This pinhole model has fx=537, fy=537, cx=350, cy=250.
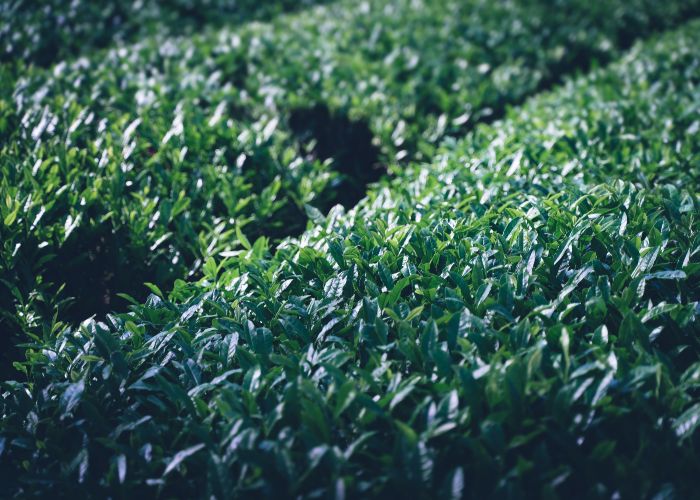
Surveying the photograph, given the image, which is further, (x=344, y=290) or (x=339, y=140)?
(x=339, y=140)

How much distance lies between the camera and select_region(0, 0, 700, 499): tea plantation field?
160 cm

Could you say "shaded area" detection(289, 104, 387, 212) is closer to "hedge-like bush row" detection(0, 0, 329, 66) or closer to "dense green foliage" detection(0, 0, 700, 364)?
"dense green foliage" detection(0, 0, 700, 364)

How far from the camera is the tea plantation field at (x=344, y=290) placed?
5.25 feet

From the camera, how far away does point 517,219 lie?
242 cm

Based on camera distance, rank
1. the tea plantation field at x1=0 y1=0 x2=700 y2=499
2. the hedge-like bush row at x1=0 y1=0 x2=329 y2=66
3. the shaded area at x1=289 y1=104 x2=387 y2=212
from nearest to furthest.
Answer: the tea plantation field at x1=0 y1=0 x2=700 y2=499, the shaded area at x1=289 y1=104 x2=387 y2=212, the hedge-like bush row at x1=0 y1=0 x2=329 y2=66

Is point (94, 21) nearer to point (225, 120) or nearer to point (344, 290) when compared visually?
point (225, 120)

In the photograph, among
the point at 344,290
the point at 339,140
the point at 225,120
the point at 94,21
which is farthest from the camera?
the point at 94,21

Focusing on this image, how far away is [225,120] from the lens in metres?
3.87

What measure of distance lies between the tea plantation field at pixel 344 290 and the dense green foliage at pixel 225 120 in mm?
25

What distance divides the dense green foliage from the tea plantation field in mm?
25

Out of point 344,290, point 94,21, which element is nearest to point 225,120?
point 344,290

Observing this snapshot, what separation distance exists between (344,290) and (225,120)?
2140 mm

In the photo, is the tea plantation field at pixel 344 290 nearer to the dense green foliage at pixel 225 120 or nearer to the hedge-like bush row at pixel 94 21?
the dense green foliage at pixel 225 120

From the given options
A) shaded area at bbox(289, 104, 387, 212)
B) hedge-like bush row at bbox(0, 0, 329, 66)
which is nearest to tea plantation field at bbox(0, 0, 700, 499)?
shaded area at bbox(289, 104, 387, 212)
